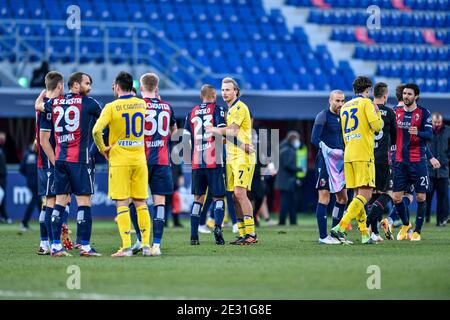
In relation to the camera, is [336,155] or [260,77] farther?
[260,77]

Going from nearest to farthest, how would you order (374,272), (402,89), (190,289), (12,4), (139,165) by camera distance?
1. (190,289)
2. (374,272)
3. (139,165)
4. (402,89)
5. (12,4)

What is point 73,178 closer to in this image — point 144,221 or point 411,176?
point 144,221

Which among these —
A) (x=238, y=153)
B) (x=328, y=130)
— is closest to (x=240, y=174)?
(x=238, y=153)

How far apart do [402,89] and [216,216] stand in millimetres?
3479

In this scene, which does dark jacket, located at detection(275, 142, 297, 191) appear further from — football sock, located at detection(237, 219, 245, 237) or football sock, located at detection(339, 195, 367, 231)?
football sock, located at detection(339, 195, 367, 231)

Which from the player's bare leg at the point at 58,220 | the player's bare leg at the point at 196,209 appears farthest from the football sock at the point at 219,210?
the player's bare leg at the point at 58,220

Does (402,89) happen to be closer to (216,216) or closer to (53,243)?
(216,216)

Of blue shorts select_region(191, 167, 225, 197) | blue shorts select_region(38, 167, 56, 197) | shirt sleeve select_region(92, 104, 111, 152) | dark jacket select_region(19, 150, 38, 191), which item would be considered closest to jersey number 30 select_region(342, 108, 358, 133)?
blue shorts select_region(191, 167, 225, 197)

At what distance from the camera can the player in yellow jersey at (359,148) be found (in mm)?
Result: 14344

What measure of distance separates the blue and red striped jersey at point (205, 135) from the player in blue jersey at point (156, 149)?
1259 mm

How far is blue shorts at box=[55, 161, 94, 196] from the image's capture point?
13070 mm

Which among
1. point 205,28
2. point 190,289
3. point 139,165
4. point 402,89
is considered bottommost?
point 190,289

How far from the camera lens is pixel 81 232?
13.1 metres

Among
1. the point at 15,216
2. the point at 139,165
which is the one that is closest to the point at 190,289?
the point at 139,165
